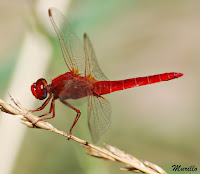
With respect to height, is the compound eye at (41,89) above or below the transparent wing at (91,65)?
below

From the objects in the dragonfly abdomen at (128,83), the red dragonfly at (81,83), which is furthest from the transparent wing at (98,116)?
the dragonfly abdomen at (128,83)

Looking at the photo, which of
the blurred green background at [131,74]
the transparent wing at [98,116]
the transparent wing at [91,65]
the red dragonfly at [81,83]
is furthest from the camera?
the blurred green background at [131,74]

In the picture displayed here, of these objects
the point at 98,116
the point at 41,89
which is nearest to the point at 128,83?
the point at 98,116

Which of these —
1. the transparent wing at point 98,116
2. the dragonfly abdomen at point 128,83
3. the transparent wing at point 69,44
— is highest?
the transparent wing at point 69,44

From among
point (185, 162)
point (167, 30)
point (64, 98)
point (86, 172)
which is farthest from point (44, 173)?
point (167, 30)

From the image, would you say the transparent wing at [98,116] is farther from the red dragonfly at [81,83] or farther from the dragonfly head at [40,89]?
the dragonfly head at [40,89]

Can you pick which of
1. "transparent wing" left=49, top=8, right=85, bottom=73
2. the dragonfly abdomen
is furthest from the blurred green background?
"transparent wing" left=49, top=8, right=85, bottom=73
